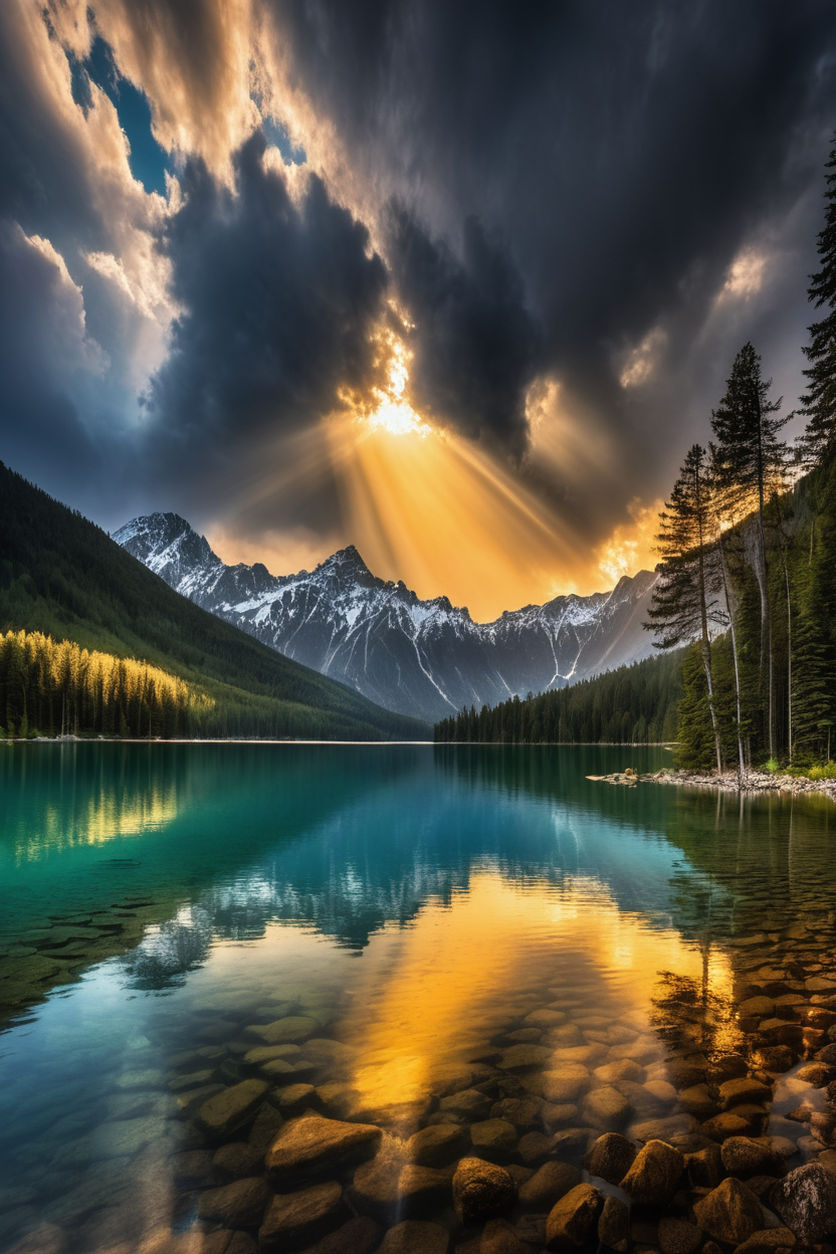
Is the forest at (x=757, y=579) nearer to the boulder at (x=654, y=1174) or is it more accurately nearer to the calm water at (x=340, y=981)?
the calm water at (x=340, y=981)

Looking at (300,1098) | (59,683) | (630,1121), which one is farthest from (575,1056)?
(59,683)

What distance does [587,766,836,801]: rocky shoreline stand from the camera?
4456cm

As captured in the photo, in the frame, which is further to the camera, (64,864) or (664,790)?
(664,790)

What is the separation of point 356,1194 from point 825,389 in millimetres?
52218

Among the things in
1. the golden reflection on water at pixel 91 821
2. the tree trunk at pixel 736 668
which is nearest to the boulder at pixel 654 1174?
the golden reflection on water at pixel 91 821

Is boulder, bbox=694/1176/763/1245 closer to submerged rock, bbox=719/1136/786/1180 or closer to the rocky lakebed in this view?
the rocky lakebed

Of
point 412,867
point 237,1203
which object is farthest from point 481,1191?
point 412,867

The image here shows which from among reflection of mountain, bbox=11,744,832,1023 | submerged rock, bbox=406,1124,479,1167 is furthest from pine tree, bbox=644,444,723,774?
submerged rock, bbox=406,1124,479,1167

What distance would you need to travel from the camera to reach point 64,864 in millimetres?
23422

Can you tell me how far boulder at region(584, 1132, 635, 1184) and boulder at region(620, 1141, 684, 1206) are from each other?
15 cm

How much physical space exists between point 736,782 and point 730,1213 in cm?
5335

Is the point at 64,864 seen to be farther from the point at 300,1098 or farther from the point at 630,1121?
the point at 630,1121

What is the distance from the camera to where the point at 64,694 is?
174 meters

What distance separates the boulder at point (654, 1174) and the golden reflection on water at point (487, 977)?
300cm
